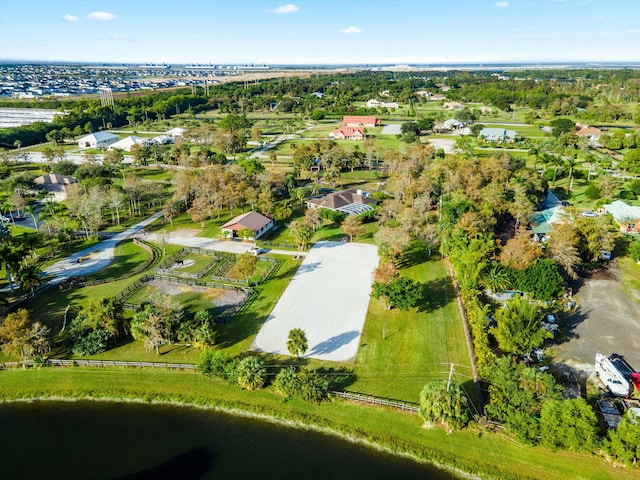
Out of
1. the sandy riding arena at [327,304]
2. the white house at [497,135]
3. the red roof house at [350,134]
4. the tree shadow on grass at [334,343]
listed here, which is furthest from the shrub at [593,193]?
the red roof house at [350,134]

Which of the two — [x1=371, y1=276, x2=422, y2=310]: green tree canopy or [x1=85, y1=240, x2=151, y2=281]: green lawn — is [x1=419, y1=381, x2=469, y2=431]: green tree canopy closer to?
[x1=371, y1=276, x2=422, y2=310]: green tree canopy

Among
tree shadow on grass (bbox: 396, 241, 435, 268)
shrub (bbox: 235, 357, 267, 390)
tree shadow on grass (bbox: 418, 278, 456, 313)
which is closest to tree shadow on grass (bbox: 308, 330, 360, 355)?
shrub (bbox: 235, 357, 267, 390)

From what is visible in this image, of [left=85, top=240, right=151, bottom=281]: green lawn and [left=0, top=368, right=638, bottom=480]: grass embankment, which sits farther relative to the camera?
[left=85, top=240, right=151, bottom=281]: green lawn

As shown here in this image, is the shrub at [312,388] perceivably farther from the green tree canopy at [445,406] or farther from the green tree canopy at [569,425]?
the green tree canopy at [569,425]

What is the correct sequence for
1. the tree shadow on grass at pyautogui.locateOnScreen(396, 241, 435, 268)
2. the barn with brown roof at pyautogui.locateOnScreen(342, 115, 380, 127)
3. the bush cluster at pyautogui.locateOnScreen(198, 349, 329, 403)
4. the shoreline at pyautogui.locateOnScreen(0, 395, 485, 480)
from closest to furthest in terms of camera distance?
the shoreline at pyautogui.locateOnScreen(0, 395, 485, 480)
the bush cluster at pyautogui.locateOnScreen(198, 349, 329, 403)
the tree shadow on grass at pyautogui.locateOnScreen(396, 241, 435, 268)
the barn with brown roof at pyautogui.locateOnScreen(342, 115, 380, 127)

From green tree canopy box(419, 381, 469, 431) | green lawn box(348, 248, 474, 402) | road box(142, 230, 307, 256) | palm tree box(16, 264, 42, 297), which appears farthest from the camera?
road box(142, 230, 307, 256)

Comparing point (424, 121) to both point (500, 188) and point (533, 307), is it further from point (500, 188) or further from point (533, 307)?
point (533, 307)

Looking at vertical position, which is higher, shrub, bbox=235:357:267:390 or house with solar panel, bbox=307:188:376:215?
house with solar panel, bbox=307:188:376:215
